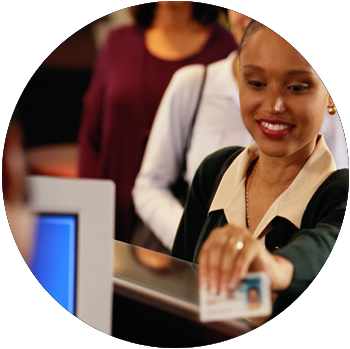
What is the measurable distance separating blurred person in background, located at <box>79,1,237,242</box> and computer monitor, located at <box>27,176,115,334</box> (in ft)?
0.11

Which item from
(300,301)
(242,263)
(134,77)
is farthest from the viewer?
(300,301)

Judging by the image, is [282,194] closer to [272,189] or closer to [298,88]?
[272,189]

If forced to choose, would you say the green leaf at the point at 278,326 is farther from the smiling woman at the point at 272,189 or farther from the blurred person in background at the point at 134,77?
the blurred person in background at the point at 134,77

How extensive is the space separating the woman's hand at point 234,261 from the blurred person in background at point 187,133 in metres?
0.12

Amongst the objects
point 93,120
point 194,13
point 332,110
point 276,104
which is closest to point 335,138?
point 332,110

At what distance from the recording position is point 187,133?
1.43 meters

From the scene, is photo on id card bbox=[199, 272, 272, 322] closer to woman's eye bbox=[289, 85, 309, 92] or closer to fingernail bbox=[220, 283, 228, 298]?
fingernail bbox=[220, 283, 228, 298]

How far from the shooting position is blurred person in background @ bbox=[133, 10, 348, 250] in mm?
1388

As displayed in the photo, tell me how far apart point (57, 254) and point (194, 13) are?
0.66m

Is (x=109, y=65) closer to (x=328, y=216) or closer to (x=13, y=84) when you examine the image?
(x=328, y=216)

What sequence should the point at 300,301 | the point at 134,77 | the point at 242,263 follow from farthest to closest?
the point at 300,301, the point at 134,77, the point at 242,263

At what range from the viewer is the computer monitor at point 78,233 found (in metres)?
1.39

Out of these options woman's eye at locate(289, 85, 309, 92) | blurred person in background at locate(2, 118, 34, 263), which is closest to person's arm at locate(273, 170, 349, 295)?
woman's eye at locate(289, 85, 309, 92)

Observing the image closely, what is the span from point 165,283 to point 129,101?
44cm
